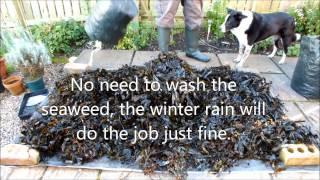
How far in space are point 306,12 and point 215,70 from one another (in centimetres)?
224

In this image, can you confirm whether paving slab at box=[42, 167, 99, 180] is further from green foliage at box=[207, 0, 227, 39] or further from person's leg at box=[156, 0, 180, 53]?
green foliage at box=[207, 0, 227, 39]

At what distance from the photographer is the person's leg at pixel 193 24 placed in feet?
9.04

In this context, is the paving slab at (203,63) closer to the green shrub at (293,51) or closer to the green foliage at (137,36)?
the green foliage at (137,36)

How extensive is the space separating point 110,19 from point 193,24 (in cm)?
192

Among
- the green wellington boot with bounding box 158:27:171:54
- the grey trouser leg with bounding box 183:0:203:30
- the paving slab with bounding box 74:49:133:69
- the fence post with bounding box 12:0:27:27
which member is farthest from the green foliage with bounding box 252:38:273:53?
the fence post with bounding box 12:0:27:27

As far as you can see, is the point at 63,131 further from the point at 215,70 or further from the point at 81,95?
the point at 215,70

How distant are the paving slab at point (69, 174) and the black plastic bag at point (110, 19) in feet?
2.57

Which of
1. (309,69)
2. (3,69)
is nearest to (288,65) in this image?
(309,69)

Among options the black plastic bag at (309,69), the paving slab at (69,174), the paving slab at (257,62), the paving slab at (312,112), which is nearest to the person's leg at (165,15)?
the paving slab at (257,62)

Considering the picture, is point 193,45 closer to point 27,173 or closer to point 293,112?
point 293,112

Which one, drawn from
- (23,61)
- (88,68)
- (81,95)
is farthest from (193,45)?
(23,61)

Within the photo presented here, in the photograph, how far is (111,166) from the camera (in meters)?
1.57

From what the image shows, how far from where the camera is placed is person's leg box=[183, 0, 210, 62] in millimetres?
2756

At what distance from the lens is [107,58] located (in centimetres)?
298
